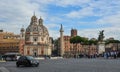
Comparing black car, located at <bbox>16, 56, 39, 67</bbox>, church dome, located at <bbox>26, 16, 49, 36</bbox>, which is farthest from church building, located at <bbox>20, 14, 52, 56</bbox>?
black car, located at <bbox>16, 56, 39, 67</bbox>

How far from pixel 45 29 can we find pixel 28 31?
9069 mm

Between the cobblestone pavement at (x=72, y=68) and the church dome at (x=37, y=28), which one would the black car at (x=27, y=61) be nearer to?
the cobblestone pavement at (x=72, y=68)

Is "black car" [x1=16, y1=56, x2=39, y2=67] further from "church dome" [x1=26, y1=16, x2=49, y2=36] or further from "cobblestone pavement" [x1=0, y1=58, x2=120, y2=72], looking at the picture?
"church dome" [x1=26, y1=16, x2=49, y2=36]

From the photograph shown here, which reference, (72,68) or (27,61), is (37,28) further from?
(72,68)

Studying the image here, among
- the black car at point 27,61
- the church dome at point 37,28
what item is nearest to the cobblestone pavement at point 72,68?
the black car at point 27,61

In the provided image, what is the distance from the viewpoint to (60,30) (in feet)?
597

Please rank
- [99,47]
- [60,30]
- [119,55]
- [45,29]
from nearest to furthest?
1. [119,55]
2. [99,47]
3. [60,30]
4. [45,29]

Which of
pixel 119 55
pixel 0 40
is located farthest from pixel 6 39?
pixel 119 55

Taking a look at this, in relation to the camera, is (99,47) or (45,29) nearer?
(99,47)

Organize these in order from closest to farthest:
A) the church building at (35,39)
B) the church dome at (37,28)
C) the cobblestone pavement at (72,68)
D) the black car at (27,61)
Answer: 1. the cobblestone pavement at (72,68)
2. the black car at (27,61)
3. the church building at (35,39)
4. the church dome at (37,28)

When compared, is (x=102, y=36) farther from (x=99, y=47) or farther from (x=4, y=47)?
(x=4, y=47)

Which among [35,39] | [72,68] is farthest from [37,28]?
[72,68]

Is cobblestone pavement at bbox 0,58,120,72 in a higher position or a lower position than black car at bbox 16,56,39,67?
lower

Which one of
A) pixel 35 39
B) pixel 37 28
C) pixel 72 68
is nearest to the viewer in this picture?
pixel 72 68
